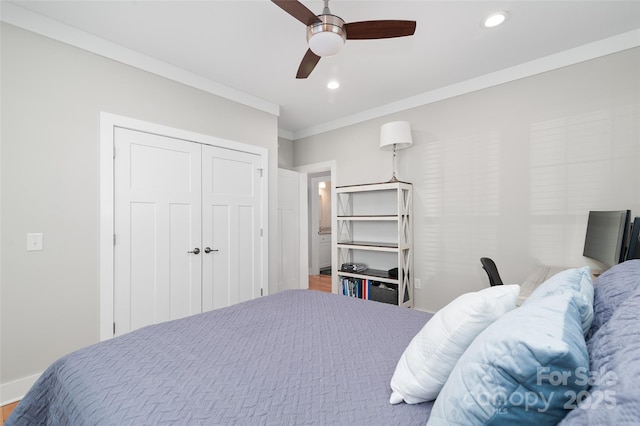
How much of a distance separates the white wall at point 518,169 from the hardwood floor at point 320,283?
1982 millimetres

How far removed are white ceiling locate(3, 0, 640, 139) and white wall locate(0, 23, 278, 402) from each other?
0.34 meters

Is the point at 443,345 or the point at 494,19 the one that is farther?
the point at 494,19

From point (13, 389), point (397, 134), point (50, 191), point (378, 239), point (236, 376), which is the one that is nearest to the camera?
point (236, 376)

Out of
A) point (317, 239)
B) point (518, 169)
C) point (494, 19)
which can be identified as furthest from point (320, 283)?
point (494, 19)

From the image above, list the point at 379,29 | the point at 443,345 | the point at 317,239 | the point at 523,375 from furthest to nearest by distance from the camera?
the point at 317,239 < the point at 379,29 < the point at 443,345 < the point at 523,375

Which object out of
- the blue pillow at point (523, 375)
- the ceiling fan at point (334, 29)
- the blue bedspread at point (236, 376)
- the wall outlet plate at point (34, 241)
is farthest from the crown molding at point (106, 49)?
the blue pillow at point (523, 375)

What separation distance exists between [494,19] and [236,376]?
286 centimetres

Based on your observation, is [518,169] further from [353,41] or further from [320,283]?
[320,283]

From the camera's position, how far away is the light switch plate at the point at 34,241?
6.82 feet

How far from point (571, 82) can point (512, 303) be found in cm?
279

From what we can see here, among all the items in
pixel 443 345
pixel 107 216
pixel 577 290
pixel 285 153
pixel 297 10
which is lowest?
pixel 443 345

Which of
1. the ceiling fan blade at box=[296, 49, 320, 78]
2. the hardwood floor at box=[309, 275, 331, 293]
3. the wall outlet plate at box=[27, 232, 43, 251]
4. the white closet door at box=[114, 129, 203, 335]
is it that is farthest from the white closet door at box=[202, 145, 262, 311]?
the hardwood floor at box=[309, 275, 331, 293]

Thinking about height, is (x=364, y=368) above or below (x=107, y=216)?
below

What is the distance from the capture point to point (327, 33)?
173 cm
